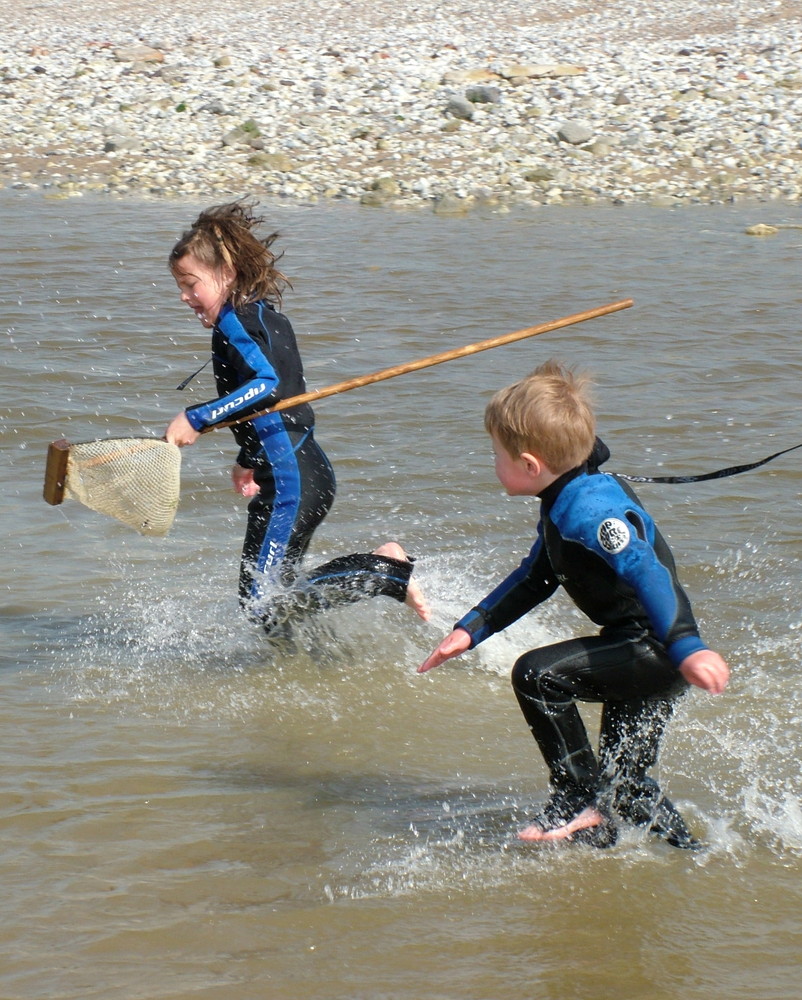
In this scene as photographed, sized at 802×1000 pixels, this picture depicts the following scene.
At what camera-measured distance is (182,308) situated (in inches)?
419

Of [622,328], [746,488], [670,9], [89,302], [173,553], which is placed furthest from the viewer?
[670,9]

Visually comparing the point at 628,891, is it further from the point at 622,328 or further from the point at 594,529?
the point at 622,328

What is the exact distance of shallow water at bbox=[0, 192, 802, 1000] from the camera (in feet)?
10.9

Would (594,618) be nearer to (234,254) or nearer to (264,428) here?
(264,428)

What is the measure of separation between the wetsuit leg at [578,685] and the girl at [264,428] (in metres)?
1.42

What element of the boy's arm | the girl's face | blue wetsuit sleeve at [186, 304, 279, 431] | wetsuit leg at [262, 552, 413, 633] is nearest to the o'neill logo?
blue wetsuit sleeve at [186, 304, 279, 431]

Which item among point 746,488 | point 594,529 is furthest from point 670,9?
point 594,529

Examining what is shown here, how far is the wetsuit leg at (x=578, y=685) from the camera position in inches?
136

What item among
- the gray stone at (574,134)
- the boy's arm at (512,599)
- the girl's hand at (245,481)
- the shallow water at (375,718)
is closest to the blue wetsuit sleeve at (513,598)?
the boy's arm at (512,599)

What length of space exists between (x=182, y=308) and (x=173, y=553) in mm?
4878


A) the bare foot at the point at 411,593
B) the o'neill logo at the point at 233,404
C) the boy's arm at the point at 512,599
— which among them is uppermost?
the o'neill logo at the point at 233,404

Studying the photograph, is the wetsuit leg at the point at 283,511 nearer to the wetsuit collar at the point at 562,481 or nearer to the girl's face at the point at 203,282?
the girl's face at the point at 203,282

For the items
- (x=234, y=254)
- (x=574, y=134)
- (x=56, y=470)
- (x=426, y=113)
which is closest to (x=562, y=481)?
(x=234, y=254)

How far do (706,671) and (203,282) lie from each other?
240cm
